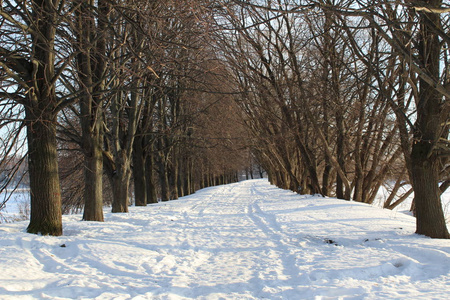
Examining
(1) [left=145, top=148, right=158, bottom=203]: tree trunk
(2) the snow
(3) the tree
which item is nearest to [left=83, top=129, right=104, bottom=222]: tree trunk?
(2) the snow

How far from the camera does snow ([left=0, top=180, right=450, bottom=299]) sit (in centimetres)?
411

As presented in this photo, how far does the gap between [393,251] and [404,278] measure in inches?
54.7

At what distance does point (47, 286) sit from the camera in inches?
162

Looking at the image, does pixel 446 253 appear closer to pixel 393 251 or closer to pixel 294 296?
pixel 393 251

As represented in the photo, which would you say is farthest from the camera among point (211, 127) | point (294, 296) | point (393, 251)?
point (211, 127)

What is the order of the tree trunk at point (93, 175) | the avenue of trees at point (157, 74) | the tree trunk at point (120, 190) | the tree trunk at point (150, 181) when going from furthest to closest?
the tree trunk at point (150, 181)
the tree trunk at point (120, 190)
the tree trunk at point (93, 175)
the avenue of trees at point (157, 74)

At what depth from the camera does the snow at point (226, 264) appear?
411cm

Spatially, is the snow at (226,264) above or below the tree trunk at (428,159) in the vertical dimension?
below

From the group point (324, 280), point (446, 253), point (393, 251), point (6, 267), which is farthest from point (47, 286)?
point (446, 253)

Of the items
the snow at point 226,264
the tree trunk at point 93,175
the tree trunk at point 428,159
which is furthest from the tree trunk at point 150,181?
the tree trunk at point 428,159

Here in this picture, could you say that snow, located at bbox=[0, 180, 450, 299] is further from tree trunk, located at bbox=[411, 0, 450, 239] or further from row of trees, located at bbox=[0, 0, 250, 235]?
row of trees, located at bbox=[0, 0, 250, 235]

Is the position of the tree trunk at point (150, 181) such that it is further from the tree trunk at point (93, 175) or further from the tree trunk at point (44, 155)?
the tree trunk at point (44, 155)

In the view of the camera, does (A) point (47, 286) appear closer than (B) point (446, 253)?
Yes

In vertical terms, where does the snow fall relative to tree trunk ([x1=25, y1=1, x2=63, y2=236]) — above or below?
below
